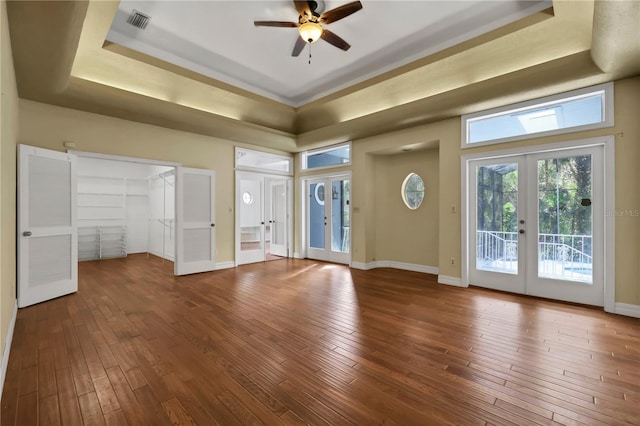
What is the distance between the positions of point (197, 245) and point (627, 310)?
6.64 m

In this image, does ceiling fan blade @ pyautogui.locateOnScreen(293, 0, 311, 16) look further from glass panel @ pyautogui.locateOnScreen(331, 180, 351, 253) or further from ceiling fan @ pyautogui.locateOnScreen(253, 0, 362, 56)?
glass panel @ pyautogui.locateOnScreen(331, 180, 351, 253)

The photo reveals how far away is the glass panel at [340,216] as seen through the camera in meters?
6.73

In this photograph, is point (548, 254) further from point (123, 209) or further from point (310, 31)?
point (123, 209)

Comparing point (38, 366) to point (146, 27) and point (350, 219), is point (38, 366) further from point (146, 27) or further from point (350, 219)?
point (350, 219)

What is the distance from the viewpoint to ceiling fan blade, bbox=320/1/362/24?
9.23 feet

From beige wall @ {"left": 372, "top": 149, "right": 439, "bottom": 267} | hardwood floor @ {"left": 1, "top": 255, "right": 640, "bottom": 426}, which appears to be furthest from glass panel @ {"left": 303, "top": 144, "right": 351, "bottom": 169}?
hardwood floor @ {"left": 1, "top": 255, "right": 640, "bottom": 426}

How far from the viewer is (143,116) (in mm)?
4734

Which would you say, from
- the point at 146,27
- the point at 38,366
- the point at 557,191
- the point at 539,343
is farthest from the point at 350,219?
the point at 38,366

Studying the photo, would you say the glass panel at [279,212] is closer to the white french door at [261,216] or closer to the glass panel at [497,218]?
the white french door at [261,216]

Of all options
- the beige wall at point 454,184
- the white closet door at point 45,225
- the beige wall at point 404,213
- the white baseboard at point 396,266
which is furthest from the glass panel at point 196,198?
the beige wall at point 404,213

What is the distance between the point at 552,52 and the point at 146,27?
4967 mm

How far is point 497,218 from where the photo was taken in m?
4.58

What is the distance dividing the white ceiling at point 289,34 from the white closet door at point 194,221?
203 centimetres

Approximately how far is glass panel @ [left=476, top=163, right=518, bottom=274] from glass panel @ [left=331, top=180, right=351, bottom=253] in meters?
2.79
